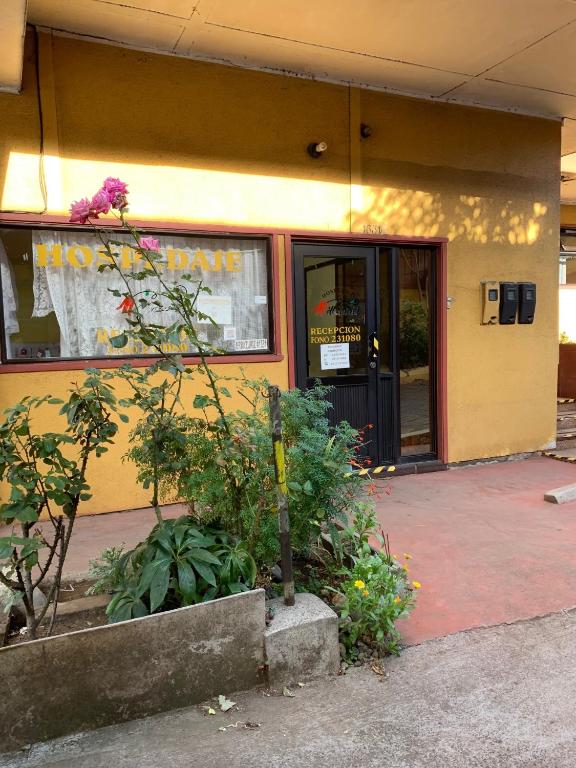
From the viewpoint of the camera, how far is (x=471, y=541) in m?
4.02

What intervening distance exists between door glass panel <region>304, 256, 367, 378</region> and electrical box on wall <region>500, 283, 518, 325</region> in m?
1.71

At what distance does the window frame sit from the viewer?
4.36m

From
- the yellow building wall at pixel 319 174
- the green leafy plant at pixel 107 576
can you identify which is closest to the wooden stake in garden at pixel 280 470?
the green leafy plant at pixel 107 576

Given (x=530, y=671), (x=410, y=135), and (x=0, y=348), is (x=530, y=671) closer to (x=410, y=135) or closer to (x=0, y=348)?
(x=0, y=348)

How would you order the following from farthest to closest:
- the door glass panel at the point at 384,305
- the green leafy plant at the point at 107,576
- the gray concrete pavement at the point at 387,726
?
1. the door glass panel at the point at 384,305
2. the green leafy plant at the point at 107,576
3. the gray concrete pavement at the point at 387,726

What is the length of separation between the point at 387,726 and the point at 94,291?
3.86 m

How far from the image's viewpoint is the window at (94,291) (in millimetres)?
4438

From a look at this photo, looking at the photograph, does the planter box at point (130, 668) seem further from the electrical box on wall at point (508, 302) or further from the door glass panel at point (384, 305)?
the electrical box on wall at point (508, 302)

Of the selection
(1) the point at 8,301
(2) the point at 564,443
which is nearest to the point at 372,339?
(2) the point at 564,443

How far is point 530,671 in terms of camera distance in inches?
99.9

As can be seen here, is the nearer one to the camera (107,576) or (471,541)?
(107,576)

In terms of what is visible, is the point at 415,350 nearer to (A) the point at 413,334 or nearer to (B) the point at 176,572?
(A) the point at 413,334

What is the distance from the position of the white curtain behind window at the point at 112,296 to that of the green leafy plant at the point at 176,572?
2.31 metres

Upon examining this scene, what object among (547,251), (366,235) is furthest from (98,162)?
(547,251)
